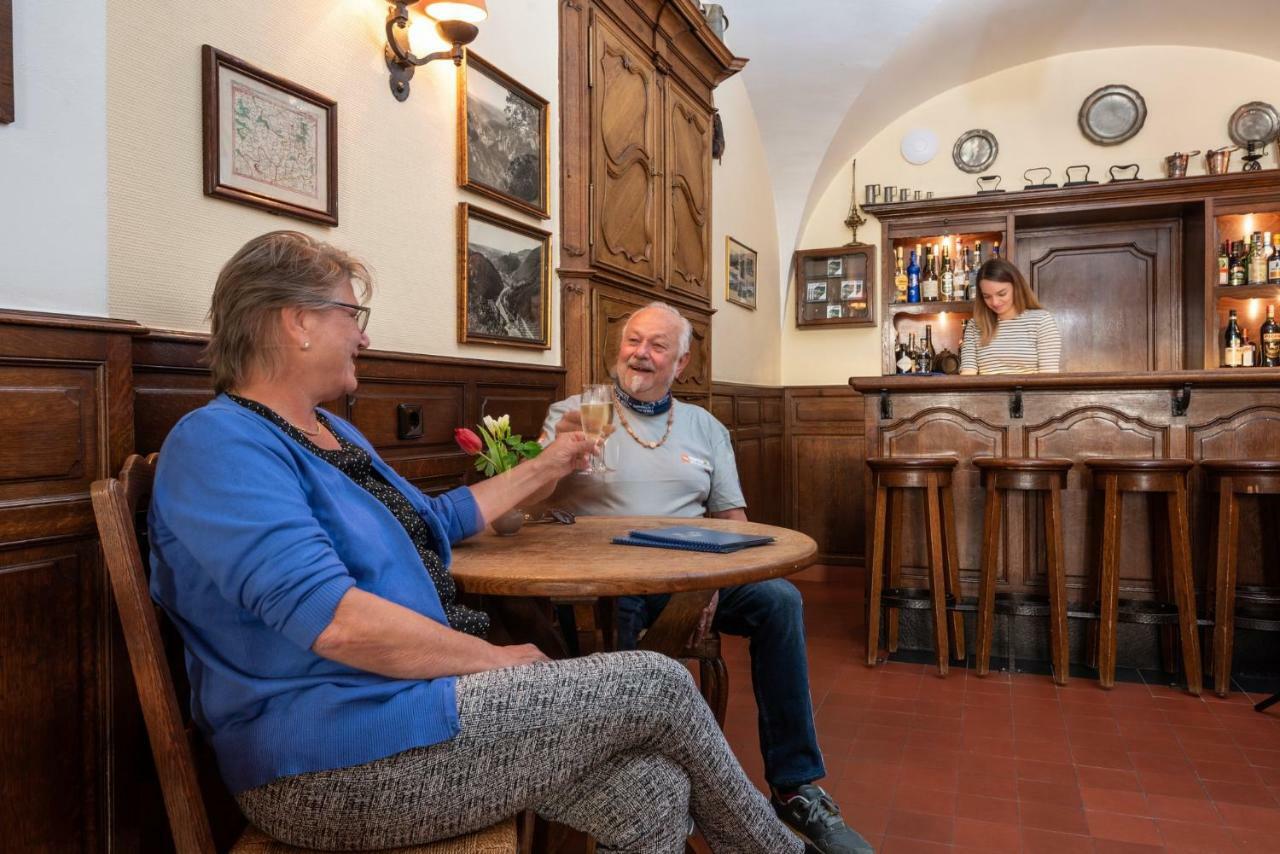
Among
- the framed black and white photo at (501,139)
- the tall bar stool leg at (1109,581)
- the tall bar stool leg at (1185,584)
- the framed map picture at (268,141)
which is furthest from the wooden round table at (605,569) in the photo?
the tall bar stool leg at (1185,584)

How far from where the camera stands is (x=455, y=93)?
260 centimetres

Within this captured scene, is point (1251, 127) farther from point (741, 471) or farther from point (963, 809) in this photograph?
point (963, 809)

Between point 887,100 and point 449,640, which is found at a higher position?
point 887,100

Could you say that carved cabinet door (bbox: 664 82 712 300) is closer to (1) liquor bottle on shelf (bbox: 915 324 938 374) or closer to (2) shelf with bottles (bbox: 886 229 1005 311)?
(2) shelf with bottles (bbox: 886 229 1005 311)

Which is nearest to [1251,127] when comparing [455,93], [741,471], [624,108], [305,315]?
[741,471]

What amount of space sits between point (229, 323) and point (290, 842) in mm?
741

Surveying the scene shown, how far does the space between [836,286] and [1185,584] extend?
3.61 metres

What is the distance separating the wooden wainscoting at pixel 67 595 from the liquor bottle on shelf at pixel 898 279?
17.8 feet

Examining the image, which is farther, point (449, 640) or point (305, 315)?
point (305, 315)

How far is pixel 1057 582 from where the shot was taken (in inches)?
134

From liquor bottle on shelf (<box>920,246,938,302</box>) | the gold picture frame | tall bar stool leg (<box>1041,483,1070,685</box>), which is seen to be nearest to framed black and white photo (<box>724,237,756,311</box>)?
the gold picture frame

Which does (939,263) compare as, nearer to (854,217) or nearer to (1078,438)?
(854,217)

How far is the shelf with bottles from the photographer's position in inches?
238

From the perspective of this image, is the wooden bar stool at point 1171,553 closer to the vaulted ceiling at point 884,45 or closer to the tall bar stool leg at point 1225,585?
the tall bar stool leg at point 1225,585
